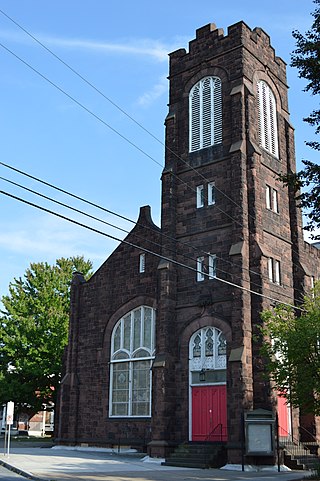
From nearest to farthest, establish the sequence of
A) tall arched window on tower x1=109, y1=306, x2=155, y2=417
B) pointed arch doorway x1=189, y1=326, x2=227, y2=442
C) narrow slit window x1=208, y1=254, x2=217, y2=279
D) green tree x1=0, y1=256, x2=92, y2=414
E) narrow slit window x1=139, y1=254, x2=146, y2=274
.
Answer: pointed arch doorway x1=189, y1=326, x2=227, y2=442 → narrow slit window x1=208, y1=254, x2=217, y2=279 → tall arched window on tower x1=109, y1=306, x2=155, y2=417 → narrow slit window x1=139, y1=254, x2=146, y2=274 → green tree x1=0, y1=256, x2=92, y2=414

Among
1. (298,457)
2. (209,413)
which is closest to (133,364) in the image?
(209,413)

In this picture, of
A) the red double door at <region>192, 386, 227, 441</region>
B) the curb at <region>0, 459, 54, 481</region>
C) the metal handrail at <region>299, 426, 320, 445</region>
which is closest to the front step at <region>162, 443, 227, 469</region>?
the red double door at <region>192, 386, 227, 441</region>

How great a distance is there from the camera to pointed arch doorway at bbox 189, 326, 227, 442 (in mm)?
25547

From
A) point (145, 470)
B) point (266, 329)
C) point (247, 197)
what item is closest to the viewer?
point (145, 470)

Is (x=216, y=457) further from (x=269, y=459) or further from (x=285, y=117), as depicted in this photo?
(x=285, y=117)

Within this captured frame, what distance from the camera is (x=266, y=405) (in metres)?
23.9

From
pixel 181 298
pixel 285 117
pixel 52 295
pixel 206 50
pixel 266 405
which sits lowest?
pixel 266 405

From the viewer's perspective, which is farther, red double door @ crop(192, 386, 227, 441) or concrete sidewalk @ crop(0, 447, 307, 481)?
red double door @ crop(192, 386, 227, 441)

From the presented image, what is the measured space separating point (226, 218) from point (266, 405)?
8496mm

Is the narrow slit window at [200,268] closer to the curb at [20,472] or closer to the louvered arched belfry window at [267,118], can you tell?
the louvered arched belfry window at [267,118]

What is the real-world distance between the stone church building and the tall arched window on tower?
0.06 metres

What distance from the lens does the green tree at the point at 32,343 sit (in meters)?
42.6

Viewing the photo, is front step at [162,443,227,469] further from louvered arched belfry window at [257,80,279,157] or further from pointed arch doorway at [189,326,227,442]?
louvered arched belfry window at [257,80,279,157]

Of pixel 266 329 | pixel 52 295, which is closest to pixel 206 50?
pixel 266 329
